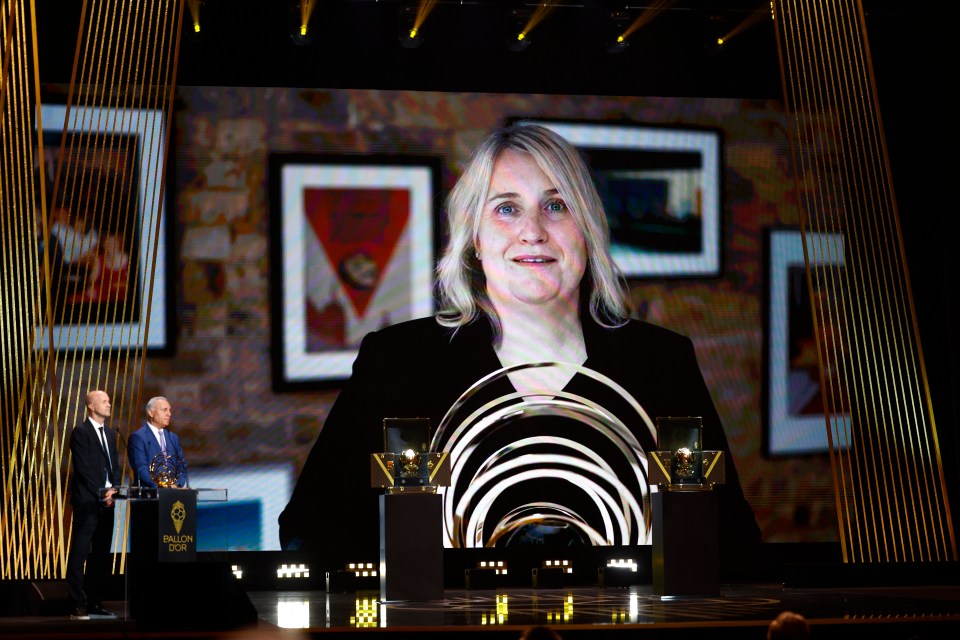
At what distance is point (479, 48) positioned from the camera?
1211cm

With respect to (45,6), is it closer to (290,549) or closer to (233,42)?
(233,42)

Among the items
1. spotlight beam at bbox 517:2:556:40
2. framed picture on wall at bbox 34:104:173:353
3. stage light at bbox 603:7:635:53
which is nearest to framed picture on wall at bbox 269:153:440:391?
framed picture on wall at bbox 34:104:173:353

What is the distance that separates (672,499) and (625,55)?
4.72 meters

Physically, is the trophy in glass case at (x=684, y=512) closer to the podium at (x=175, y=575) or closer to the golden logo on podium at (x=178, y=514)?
the podium at (x=175, y=575)

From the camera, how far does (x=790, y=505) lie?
39.4ft

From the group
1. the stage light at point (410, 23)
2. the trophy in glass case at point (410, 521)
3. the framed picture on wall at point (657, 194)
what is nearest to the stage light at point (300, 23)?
the stage light at point (410, 23)

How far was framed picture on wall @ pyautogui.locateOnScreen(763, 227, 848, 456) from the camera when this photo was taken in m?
12.0

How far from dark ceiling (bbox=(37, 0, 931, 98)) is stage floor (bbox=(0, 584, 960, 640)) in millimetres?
4593

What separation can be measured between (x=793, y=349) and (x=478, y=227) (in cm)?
307

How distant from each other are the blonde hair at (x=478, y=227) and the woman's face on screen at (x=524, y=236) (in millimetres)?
64

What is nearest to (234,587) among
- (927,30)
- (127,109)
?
(127,109)

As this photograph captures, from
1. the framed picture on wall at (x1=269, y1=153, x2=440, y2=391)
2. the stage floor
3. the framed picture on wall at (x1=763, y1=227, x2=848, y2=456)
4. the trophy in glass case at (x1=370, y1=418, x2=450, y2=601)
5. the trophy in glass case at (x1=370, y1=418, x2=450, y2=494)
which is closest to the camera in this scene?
the stage floor

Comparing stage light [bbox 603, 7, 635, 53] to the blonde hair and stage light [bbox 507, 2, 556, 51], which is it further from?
the blonde hair

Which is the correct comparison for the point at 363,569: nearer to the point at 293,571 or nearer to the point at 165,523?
the point at 293,571
